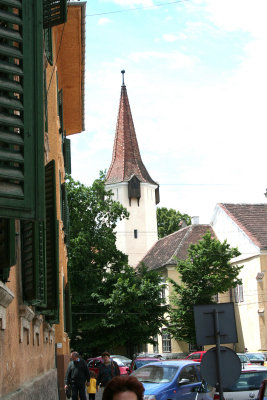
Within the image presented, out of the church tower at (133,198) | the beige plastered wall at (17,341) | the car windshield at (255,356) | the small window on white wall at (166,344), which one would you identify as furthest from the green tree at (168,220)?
the beige plastered wall at (17,341)

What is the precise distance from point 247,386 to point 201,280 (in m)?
33.8

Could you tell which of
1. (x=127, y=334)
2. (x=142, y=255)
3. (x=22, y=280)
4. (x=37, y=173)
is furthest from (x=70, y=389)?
(x=142, y=255)

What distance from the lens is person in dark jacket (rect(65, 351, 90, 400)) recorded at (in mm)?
16141

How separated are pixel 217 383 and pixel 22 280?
3.58 m

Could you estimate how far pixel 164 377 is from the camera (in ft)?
51.5

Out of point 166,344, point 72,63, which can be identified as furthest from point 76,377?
point 166,344

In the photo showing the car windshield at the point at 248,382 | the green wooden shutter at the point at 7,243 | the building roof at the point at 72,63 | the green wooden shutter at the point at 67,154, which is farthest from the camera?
the green wooden shutter at the point at 67,154

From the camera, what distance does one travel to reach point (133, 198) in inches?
2938

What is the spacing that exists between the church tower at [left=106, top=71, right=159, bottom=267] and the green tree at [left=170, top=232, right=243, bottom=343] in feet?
84.1

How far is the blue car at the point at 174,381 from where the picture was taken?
1501 cm

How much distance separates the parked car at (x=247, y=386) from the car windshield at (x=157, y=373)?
201 cm

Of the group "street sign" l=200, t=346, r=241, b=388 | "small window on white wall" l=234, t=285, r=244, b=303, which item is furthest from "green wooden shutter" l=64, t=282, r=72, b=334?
"small window on white wall" l=234, t=285, r=244, b=303

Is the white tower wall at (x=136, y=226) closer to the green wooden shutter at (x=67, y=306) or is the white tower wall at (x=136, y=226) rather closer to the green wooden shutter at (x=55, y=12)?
the green wooden shutter at (x=67, y=306)

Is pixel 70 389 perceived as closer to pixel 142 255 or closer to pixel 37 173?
pixel 37 173
